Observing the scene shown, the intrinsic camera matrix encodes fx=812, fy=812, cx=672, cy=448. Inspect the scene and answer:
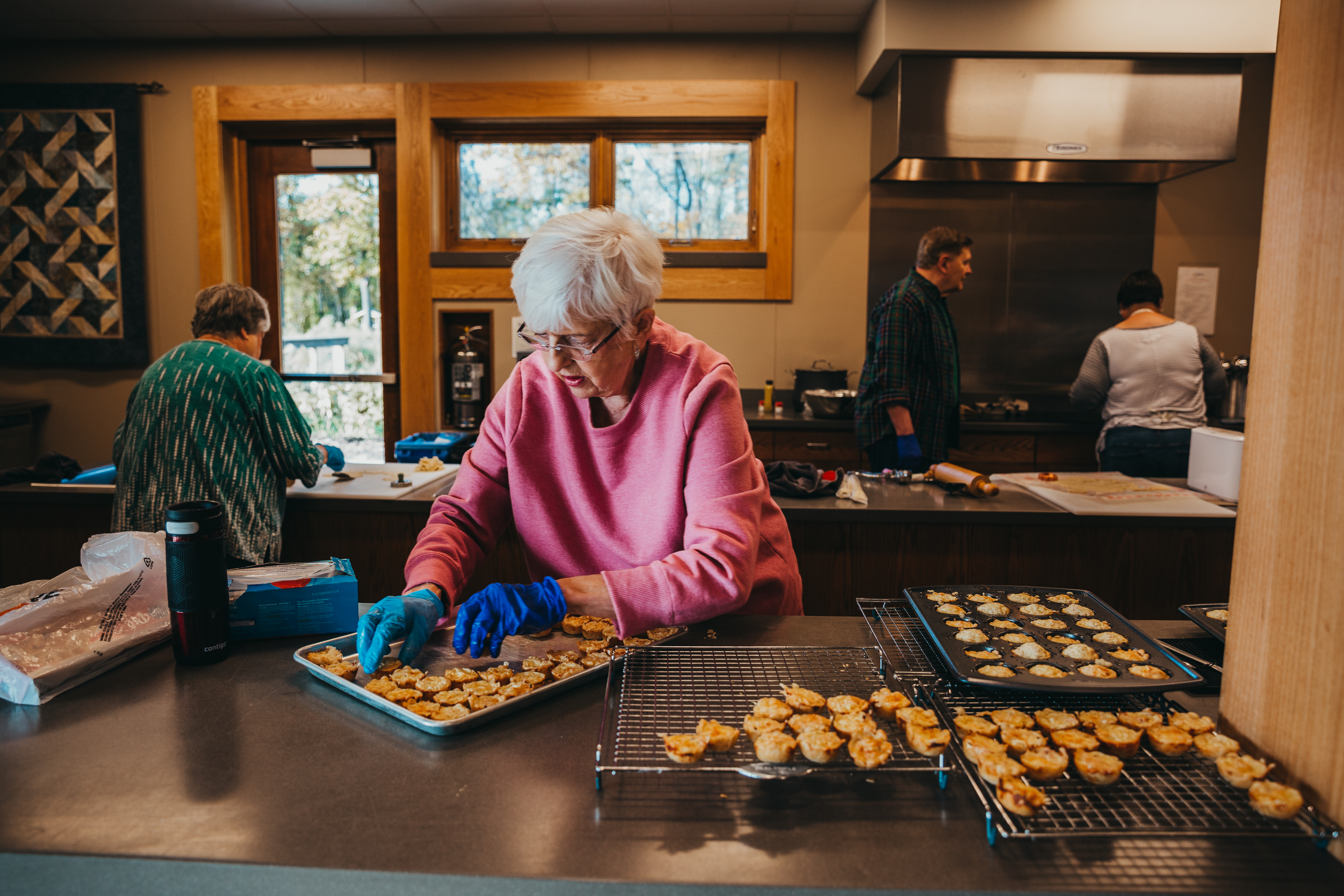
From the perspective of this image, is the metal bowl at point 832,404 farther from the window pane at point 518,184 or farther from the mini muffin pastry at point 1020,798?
the mini muffin pastry at point 1020,798

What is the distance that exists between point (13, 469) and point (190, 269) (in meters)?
1.94

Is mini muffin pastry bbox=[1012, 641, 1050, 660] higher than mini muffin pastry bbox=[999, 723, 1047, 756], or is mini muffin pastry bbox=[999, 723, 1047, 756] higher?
mini muffin pastry bbox=[1012, 641, 1050, 660]

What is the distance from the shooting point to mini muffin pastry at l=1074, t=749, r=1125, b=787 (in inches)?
34.4

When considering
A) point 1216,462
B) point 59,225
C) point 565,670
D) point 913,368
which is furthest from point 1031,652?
point 59,225

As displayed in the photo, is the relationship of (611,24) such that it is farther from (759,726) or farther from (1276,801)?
(1276,801)

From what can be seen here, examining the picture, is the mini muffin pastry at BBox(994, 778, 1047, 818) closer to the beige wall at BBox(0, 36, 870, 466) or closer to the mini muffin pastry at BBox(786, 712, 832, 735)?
the mini muffin pastry at BBox(786, 712, 832, 735)

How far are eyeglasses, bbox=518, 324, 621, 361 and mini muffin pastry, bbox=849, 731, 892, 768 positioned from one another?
727mm

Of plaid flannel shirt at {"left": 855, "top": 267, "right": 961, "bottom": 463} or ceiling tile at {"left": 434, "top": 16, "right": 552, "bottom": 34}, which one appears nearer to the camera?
plaid flannel shirt at {"left": 855, "top": 267, "right": 961, "bottom": 463}

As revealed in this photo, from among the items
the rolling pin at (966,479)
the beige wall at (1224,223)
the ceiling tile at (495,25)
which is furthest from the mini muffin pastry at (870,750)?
the beige wall at (1224,223)

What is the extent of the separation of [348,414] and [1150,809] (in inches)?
176

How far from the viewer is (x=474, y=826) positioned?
0.81 meters

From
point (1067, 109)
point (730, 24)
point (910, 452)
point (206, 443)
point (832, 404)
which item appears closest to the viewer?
point (206, 443)

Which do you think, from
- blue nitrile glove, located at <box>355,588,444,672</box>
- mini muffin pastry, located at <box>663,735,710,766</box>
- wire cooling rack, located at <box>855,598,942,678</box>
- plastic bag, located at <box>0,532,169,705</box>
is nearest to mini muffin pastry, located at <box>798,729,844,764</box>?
mini muffin pastry, located at <box>663,735,710,766</box>

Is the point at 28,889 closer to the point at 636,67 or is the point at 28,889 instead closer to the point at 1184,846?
the point at 1184,846
